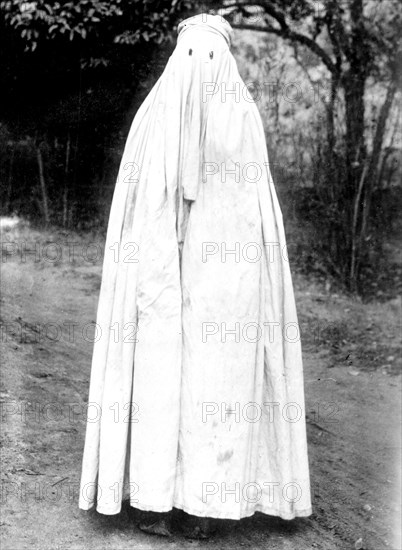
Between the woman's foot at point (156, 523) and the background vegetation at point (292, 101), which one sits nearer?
the woman's foot at point (156, 523)

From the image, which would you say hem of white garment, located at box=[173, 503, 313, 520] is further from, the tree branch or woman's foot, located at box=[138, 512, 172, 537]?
the tree branch

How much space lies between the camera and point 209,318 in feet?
10.4

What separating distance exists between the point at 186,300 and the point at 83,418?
1.80 m

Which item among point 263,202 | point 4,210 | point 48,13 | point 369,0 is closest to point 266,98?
point 369,0

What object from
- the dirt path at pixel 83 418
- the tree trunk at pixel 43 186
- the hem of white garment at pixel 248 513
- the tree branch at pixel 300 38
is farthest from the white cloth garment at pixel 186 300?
the tree trunk at pixel 43 186

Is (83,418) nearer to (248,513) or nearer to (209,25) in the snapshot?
(248,513)

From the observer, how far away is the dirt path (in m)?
3.40

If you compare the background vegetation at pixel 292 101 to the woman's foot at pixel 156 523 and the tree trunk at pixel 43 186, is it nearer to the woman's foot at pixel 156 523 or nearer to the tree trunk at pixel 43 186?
the tree trunk at pixel 43 186

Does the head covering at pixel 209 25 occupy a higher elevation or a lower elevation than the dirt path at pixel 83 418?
higher

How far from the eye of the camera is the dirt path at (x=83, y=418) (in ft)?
11.2

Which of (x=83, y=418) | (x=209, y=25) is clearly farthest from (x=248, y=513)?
(x=209, y=25)

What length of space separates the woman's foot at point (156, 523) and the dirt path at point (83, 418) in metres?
0.05

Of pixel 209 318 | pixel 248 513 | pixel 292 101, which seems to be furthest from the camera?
pixel 292 101

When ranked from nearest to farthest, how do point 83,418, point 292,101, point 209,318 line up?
1. point 209,318
2. point 83,418
3. point 292,101
